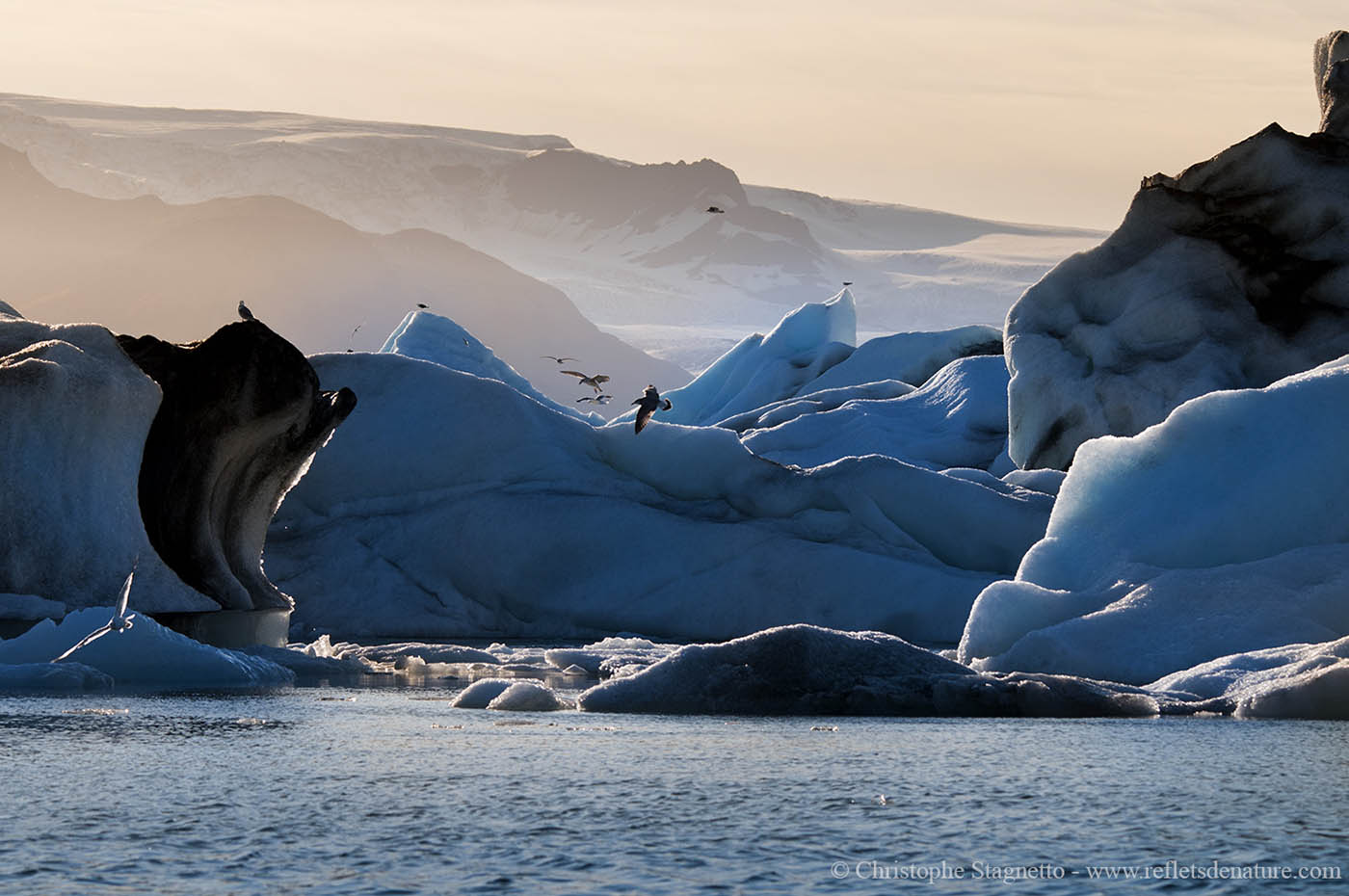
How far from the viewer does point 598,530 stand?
25719mm

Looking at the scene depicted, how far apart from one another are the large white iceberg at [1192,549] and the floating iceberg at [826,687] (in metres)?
1.41

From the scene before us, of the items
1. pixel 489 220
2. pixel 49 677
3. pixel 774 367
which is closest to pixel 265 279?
pixel 489 220

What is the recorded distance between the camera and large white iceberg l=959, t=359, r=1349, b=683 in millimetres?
15758

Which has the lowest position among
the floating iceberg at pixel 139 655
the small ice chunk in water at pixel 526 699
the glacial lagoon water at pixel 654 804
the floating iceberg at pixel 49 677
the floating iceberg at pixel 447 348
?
the glacial lagoon water at pixel 654 804

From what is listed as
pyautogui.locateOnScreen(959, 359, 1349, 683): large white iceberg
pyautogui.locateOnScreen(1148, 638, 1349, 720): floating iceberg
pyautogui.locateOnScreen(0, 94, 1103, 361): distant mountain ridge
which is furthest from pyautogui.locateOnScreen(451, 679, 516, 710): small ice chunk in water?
pyautogui.locateOnScreen(0, 94, 1103, 361): distant mountain ridge

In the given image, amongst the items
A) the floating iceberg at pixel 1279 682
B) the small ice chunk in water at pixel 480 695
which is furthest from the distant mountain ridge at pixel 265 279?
the floating iceberg at pixel 1279 682

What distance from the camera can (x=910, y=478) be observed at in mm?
25734

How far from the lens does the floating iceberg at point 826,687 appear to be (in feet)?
47.5

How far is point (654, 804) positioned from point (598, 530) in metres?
15.7

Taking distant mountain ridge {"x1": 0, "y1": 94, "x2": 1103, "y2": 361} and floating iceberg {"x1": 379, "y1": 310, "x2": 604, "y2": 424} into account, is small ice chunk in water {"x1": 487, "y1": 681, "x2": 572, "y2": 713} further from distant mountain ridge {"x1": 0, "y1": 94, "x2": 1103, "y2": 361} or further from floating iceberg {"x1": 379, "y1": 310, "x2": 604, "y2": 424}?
distant mountain ridge {"x1": 0, "y1": 94, "x2": 1103, "y2": 361}

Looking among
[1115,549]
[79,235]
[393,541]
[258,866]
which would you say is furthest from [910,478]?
[79,235]

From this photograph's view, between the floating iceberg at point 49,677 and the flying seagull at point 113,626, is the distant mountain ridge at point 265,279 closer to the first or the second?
the flying seagull at point 113,626

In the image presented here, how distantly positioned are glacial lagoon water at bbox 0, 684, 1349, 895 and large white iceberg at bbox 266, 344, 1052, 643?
33.4ft

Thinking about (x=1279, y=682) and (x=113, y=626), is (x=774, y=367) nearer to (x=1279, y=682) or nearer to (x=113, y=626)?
(x=113, y=626)
